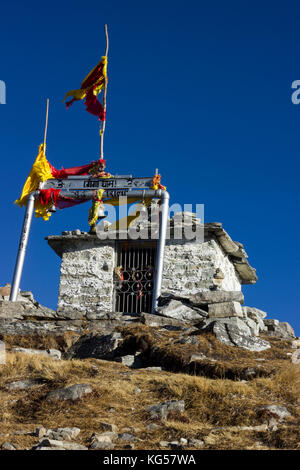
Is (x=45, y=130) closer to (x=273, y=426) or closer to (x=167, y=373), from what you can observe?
(x=167, y=373)

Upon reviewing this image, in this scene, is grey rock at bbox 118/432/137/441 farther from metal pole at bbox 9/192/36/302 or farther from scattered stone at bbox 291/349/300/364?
metal pole at bbox 9/192/36/302

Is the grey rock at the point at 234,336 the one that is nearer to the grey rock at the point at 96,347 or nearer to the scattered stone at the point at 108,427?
the grey rock at the point at 96,347

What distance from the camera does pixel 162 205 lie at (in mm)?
15039

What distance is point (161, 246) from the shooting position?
14.6m

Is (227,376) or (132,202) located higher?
(132,202)

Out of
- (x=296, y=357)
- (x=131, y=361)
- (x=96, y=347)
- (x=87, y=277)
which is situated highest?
(x=87, y=277)

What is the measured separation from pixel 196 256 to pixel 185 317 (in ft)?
11.9

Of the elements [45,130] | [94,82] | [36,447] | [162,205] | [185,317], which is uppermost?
[94,82]

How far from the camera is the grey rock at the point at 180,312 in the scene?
13000 millimetres

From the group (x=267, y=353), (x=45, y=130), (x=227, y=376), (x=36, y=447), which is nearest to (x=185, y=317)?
(x=267, y=353)

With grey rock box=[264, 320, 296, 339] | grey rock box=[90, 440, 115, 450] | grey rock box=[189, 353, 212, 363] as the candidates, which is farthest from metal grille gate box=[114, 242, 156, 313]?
grey rock box=[90, 440, 115, 450]

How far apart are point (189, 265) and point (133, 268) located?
1.71 m

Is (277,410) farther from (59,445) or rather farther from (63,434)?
(59,445)

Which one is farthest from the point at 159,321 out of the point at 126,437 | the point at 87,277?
the point at 126,437
